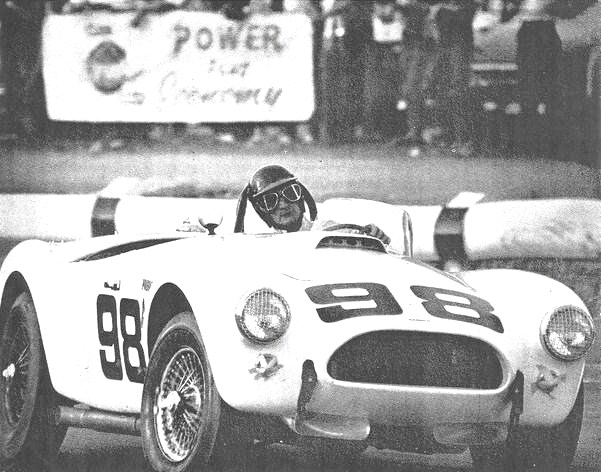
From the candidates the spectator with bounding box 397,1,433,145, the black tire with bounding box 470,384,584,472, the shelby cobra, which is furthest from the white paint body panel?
the spectator with bounding box 397,1,433,145

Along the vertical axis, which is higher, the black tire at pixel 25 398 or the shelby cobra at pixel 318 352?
the shelby cobra at pixel 318 352

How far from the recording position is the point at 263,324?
15.7 ft

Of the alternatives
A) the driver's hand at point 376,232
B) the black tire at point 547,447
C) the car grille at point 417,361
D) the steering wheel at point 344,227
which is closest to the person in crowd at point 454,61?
the driver's hand at point 376,232

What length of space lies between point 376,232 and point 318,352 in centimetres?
152

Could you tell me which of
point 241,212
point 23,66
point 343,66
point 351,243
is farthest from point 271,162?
point 351,243

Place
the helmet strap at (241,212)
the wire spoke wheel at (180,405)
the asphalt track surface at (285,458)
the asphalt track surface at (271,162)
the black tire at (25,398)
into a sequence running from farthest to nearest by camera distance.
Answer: the asphalt track surface at (271,162) → the helmet strap at (241,212) → the black tire at (25,398) → the asphalt track surface at (285,458) → the wire spoke wheel at (180,405)

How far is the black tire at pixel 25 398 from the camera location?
6.03 m

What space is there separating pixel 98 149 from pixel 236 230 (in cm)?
308

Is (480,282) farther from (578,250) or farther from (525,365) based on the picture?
(578,250)

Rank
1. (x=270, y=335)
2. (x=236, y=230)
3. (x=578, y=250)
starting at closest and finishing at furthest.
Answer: (x=270, y=335)
(x=236, y=230)
(x=578, y=250)

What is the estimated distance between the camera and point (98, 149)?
9.16 metres

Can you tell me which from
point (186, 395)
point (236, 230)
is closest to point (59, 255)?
point (236, 230)

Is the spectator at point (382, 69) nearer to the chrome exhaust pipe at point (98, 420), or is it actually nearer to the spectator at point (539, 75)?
the spectator at point (539, 75)

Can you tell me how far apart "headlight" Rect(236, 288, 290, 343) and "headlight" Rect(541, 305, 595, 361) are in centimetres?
103
